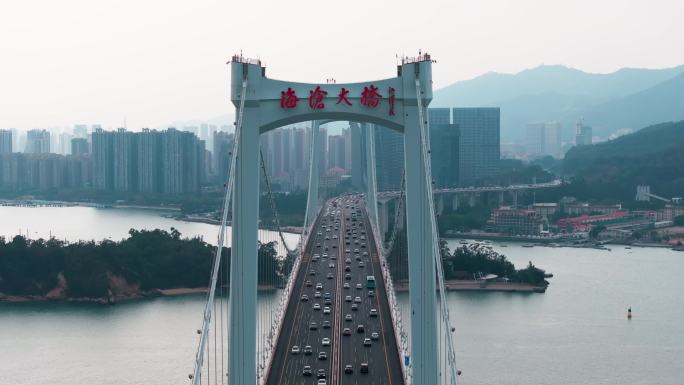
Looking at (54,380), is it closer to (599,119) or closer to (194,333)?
(194,333)

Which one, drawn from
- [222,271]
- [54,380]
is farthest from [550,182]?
[54,380]

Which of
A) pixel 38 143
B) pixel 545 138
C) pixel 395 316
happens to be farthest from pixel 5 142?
pixel 395 316

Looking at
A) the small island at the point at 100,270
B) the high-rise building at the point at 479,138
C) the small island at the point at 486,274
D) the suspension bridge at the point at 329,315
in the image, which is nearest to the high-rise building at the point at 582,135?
the high-rise building at the point at 479,138

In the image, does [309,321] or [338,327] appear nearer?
[338,327]

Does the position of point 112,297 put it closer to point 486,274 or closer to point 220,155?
point 486,274

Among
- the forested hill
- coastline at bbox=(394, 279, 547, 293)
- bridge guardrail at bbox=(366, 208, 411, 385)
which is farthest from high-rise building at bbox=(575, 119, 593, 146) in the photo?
bridge guardrail at bbox=(366, 208, 411, 385)

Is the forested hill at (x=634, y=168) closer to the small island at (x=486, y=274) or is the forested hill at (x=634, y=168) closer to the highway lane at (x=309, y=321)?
the small island at (x=486, y=274)

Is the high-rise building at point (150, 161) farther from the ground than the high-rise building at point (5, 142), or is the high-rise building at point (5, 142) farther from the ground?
the high-rise building at point (5, 142)
